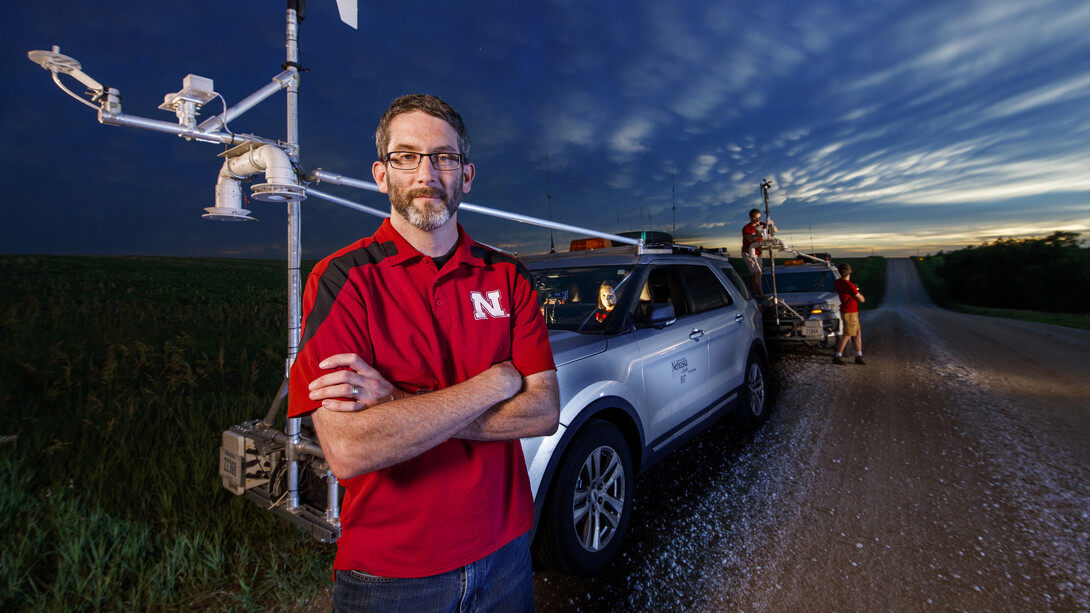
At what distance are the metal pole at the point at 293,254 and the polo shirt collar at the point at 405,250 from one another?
1259mm

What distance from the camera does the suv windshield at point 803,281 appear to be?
10656 millimetres

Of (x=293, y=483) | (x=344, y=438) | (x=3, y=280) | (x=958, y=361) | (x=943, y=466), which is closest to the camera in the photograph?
(x=344, y=438)

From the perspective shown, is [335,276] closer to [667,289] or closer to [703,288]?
[667,289]

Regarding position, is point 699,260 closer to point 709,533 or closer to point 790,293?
point 709,533

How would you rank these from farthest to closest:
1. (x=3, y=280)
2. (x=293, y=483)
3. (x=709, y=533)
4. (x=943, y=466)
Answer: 1. (x=3, y=280)
2. (x=943, y=466)
3. (x=709, y=533)
4. (x=293, y=483)

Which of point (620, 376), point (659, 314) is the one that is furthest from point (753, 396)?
point (620, 376)

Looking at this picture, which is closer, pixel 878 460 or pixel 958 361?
pixel 878 460

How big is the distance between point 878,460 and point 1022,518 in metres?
1.11

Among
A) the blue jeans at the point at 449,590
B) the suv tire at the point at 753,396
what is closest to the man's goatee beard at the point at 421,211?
the blue jeans at the point at 449,590

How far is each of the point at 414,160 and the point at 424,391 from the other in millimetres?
657

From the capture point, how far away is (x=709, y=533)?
3219mm

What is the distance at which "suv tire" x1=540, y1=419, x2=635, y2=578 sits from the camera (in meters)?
2.54

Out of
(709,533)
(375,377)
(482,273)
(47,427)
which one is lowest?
(709,533)

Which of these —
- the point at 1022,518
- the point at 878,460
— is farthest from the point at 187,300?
the point at 1022,518
